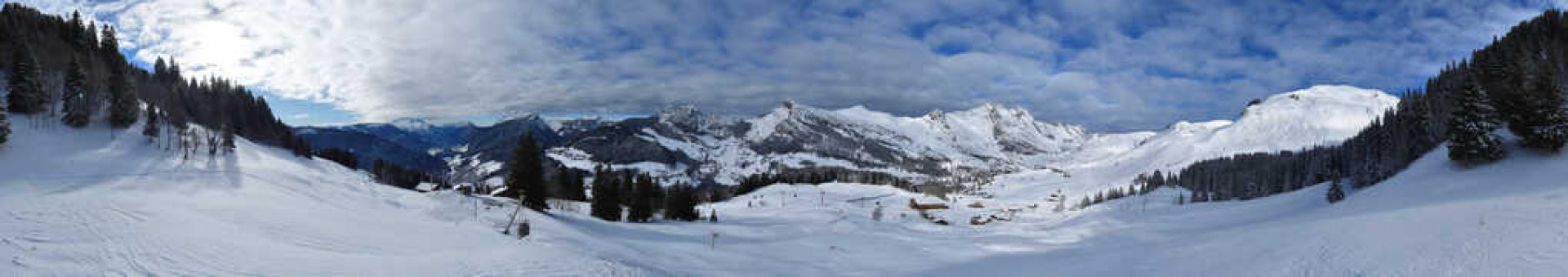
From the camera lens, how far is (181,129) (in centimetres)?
2897

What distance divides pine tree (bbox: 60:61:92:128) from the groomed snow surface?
29.6 inches

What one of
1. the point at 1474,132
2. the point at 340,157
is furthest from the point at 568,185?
the point at 1474,132

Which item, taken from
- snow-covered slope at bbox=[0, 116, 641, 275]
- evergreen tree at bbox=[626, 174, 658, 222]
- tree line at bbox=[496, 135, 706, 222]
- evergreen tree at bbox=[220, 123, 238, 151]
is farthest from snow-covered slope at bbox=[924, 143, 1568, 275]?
evergreen tree at bbox=[220, 123, 238, 151]

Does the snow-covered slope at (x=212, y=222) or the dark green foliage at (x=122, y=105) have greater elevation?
the dark green foliage at (x=122, y=105)

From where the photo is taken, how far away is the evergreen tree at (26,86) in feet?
91.0

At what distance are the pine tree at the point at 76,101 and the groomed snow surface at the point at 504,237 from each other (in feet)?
2.47

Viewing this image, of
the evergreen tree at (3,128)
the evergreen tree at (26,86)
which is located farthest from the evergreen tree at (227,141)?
the evergreen tree at (26,86)

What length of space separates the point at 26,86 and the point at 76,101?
1768mm

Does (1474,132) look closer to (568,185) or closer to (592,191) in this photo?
(592,191)

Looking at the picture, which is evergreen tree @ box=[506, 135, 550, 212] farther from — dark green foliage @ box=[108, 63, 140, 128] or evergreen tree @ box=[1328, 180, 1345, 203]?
Answer: evergreen tree @ box=[1328, 180, 1345, 203]

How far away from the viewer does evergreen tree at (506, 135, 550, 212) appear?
142 ft

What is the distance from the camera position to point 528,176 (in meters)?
44.2

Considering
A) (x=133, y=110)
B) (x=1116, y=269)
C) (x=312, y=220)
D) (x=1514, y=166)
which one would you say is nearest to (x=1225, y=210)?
(x=1514, y=166)

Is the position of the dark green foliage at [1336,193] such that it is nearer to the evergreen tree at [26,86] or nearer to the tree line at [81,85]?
the tree line at [81,85]
